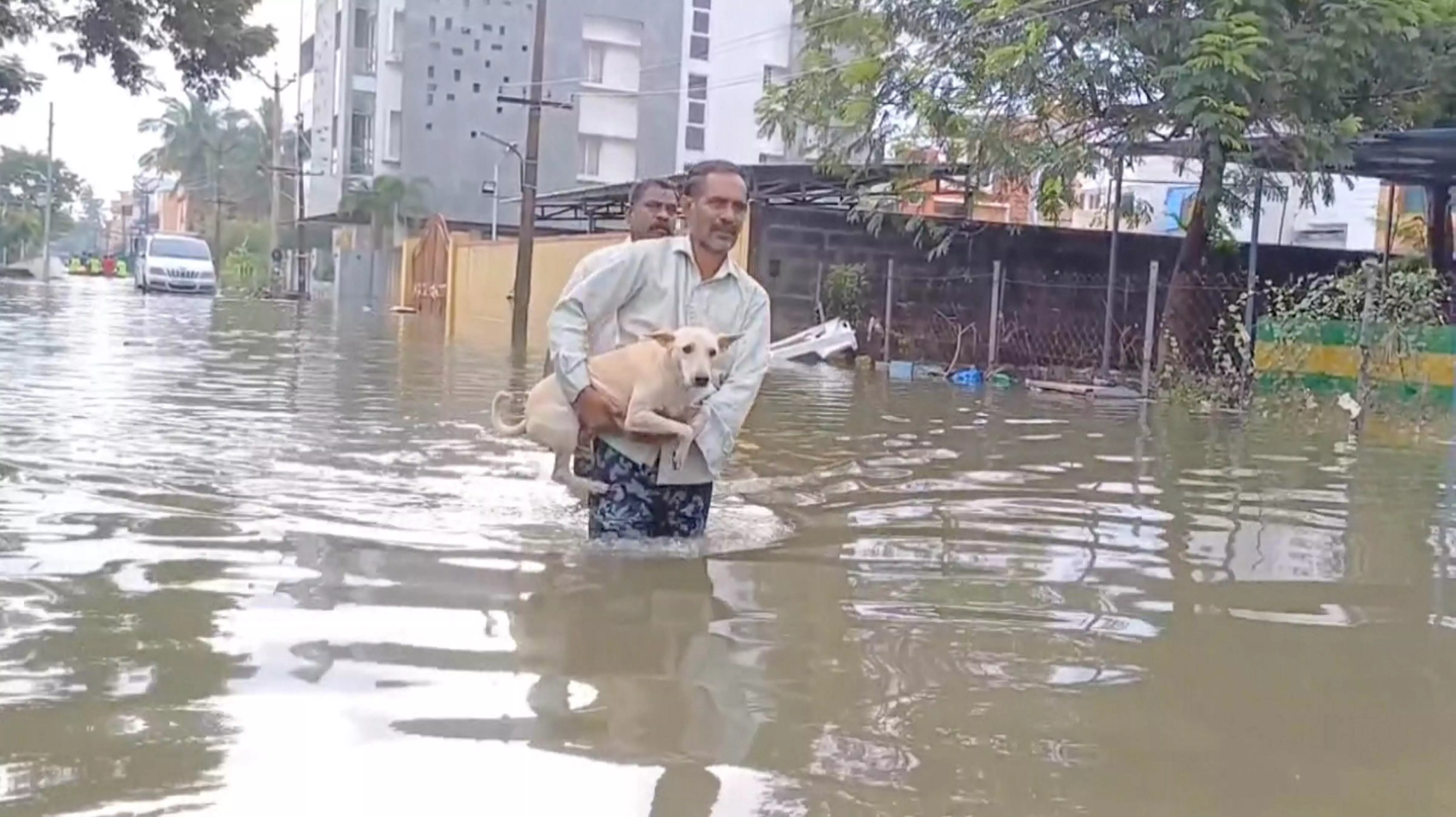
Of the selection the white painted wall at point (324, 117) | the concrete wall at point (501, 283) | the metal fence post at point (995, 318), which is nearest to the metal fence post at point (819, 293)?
the metal fence post at point (995, 318)

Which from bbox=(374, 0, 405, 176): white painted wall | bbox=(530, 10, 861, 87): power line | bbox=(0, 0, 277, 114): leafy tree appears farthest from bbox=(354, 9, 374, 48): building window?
bbox=(0, 0, 277, 114): leafy tree

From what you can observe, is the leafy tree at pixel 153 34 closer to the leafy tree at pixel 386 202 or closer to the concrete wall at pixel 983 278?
the concrete wall at pixel 983 278

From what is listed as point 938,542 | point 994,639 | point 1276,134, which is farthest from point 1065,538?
point 1276,134

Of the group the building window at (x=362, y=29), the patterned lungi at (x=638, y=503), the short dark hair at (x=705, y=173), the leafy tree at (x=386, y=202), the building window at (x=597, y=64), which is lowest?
the patterned lungi at (x=638, y=503)

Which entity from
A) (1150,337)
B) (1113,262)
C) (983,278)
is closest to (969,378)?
(1113,262)

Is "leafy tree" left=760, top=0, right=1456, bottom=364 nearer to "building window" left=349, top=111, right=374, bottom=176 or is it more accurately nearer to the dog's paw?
the dog's paw

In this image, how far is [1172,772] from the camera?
10.9 feet

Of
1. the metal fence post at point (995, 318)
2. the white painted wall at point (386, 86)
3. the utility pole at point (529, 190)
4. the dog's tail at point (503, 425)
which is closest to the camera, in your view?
the dog's tail at point (503, 425)

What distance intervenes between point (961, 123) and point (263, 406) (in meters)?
8.72

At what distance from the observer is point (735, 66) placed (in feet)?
153

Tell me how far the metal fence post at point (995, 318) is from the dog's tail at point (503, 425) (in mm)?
11117

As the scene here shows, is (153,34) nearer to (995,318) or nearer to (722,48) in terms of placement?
(995,318)

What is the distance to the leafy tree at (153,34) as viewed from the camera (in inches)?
746

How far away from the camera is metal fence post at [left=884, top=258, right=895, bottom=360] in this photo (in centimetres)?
1905
